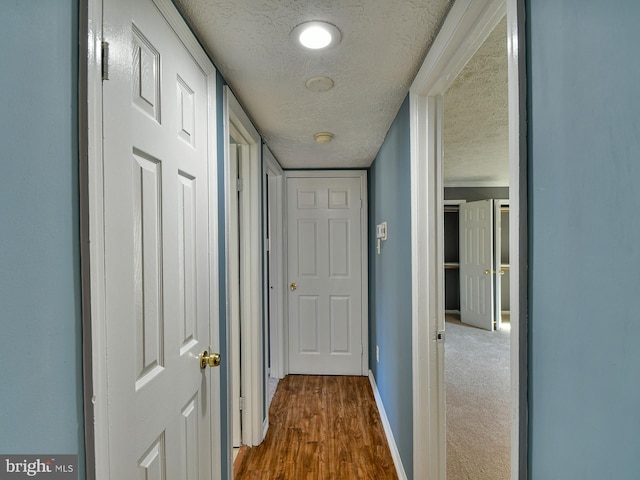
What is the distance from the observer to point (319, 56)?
1.38 metres

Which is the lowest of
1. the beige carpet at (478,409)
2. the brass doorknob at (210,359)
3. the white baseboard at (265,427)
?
the beige carpet at (478,409)

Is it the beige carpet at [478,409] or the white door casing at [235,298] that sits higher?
the white door casing at [235,298]

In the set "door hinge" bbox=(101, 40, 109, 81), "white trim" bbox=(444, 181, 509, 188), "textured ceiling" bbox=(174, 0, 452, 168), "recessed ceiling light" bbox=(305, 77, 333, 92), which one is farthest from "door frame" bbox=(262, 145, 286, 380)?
"white trim" bbox=(444, 181, 509, 188)

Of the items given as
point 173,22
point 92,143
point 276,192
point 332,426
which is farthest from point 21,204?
point 276,192

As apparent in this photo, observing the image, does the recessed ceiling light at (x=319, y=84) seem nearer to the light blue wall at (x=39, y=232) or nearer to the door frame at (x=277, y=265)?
the light blue wall at (x=39, y=232)

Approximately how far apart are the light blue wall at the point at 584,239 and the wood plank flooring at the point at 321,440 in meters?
1.70

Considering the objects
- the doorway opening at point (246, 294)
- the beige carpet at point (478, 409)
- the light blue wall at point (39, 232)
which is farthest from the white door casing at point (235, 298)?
the light blue wall at point (39, 232)

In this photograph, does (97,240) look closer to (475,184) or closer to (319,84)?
(319,84)

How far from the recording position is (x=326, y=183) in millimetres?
3520

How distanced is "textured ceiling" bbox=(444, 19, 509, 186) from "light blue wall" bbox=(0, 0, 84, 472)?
1.54 m

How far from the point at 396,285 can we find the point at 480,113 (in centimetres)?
140

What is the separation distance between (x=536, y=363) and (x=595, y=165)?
1.33ft

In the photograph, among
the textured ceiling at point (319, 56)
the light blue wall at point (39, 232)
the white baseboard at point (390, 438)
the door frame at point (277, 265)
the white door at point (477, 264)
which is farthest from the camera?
the white door at point (477, 264)

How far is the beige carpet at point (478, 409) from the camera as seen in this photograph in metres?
2.12
